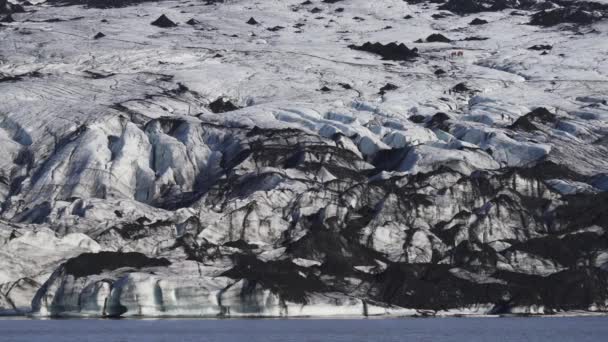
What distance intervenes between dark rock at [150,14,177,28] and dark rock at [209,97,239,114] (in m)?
37.5

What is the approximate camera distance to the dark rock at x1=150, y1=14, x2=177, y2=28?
5974 inches

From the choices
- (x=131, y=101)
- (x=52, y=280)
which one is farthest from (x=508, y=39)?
(x=52, y=280)

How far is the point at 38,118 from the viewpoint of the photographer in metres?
108

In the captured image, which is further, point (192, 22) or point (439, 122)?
point (192, 22)

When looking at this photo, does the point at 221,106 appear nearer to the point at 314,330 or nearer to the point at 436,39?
the point at 436,39

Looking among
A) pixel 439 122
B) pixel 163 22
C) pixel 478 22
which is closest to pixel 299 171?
pixel 439 122

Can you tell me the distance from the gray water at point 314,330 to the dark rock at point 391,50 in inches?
2357

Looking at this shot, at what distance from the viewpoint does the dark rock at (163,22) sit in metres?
152

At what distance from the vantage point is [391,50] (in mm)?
136000

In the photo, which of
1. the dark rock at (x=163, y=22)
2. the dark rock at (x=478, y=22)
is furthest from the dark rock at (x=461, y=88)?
the dark rock at (x=163, y=22)

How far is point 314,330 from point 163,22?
3492 inches

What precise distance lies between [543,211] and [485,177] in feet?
17.2

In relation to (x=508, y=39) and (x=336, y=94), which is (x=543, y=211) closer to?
(x=336, y=94)

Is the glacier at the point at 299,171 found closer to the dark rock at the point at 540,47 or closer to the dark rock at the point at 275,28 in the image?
the dark rock at the point at 540,47
